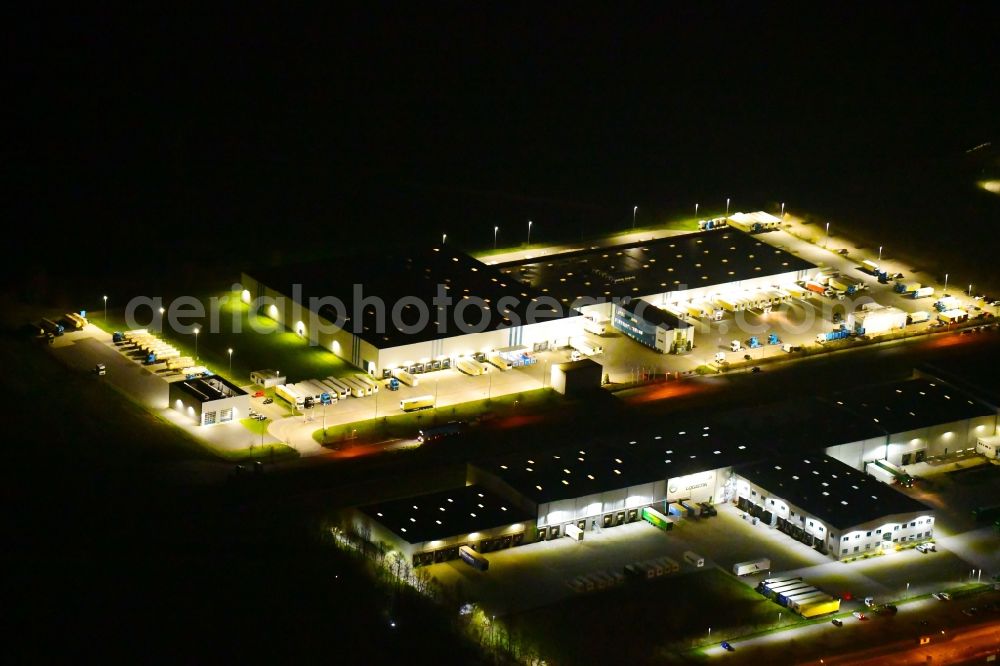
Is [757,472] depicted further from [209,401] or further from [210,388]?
[210,388]

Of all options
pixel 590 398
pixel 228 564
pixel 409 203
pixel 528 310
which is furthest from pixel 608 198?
pixel 228 564

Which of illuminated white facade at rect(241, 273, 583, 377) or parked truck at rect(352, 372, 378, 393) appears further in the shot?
illuminated white facade at rect(241, 273, 583, 377)

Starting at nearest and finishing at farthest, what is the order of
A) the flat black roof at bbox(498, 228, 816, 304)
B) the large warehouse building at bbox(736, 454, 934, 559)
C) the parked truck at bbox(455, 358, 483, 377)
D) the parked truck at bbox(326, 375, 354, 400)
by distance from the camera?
the large warehouse building at bbox(736, 454, 934, 559), the parked truck at bbox(326, 375, 354, 400), the parked truck at bbox(455, 358, 483, 377), the flat black roof at bbox(498, 228, 816, 304)

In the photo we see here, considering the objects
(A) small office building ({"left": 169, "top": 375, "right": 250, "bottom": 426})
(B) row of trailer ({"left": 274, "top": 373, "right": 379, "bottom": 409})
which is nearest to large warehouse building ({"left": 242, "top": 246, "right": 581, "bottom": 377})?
(B) row of trailer ({"left": 274, "top": 373, "right": 379, "bottom": 409})

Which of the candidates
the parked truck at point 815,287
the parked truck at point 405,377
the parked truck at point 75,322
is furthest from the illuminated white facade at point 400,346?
the parked truck at point 815,287

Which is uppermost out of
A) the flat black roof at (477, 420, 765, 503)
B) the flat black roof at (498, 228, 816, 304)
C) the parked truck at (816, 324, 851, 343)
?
the flat black roof at (498, 228, 816, 304)

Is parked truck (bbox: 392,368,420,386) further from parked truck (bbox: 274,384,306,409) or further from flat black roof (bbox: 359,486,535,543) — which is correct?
flat black roof (bbox: 359,486,535,543)

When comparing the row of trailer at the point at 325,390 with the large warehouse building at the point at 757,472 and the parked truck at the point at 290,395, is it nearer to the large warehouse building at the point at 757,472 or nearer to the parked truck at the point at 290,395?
the parked truck at the point at 290,395
